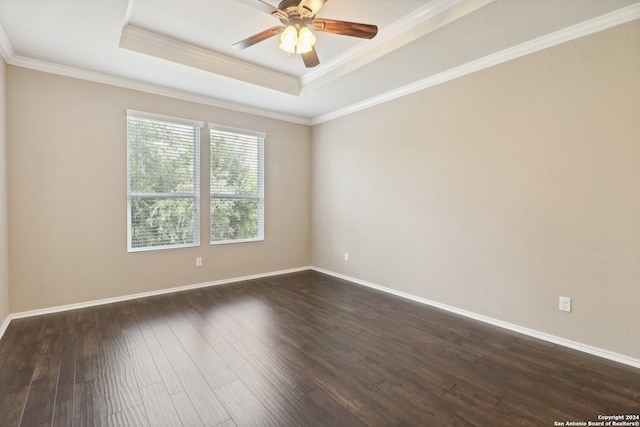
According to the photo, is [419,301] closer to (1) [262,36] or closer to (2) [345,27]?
(2) [345,27]

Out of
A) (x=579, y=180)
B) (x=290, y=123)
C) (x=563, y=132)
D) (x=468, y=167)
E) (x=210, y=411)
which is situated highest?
(x=290, y=123)

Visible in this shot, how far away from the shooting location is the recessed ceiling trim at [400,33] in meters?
2.35

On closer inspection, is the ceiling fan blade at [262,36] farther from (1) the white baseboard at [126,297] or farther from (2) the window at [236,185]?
(1) the white baseboard at [126,297]

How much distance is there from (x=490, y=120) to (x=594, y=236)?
140 centimetres

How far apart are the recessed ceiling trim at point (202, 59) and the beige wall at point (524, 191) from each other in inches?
56.9

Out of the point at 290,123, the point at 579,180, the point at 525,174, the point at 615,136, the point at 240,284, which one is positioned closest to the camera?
the point at 615,136

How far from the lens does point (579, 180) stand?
2502 millimetres

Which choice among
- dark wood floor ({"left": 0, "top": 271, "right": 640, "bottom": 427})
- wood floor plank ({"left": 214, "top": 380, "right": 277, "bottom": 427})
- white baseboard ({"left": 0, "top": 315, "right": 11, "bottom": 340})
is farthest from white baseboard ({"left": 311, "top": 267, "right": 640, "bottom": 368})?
white baseboard ({"left": 0, "top": 315, "right": 11, "bottom": 340})

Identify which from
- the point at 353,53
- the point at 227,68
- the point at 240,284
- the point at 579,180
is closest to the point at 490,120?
the point at 579,180

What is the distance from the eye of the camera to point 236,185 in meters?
4.61

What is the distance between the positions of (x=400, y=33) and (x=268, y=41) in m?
1.33

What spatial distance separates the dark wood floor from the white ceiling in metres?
2.70

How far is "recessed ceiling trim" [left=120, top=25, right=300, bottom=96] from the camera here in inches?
114

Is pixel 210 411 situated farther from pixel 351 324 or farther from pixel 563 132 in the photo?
pixel 563 132
